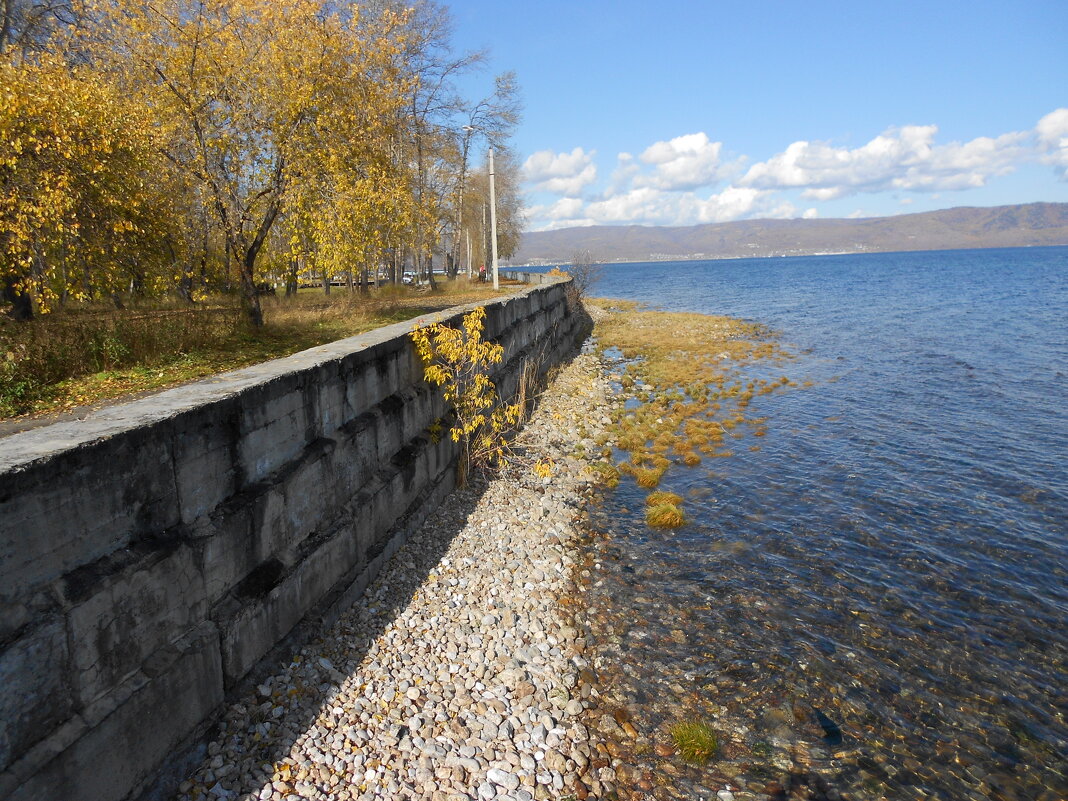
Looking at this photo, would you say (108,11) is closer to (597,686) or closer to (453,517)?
(453,517)

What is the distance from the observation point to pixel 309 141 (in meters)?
13.9

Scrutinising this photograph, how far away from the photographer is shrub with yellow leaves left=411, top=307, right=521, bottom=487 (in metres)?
10.5

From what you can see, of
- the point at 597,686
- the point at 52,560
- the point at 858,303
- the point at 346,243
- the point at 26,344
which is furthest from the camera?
the point at 858,303

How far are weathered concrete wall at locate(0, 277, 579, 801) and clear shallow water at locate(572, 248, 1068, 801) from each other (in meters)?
3.60

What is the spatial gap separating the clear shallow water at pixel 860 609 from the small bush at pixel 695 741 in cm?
10

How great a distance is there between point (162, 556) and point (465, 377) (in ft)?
24.8

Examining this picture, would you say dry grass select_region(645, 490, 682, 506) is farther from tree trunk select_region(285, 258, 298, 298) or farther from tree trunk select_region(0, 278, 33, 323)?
tree trunk select_region(285, 258, 298, 298)

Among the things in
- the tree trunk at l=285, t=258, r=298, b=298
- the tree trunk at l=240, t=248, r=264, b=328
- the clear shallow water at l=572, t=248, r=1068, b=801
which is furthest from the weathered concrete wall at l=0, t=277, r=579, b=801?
the tree trunk at l=285, t=258, r=298, b=298

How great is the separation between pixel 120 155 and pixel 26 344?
14.0 feet

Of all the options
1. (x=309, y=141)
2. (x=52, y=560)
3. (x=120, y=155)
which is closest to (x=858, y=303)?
(x=309, y=141)

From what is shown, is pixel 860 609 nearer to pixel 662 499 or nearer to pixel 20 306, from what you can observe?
pixel 662 499

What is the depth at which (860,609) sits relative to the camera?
322 inches

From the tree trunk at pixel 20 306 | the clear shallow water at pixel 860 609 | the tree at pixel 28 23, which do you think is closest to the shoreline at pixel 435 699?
the clear shallow water at pixel 860 609

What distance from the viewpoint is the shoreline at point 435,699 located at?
5.11 m
